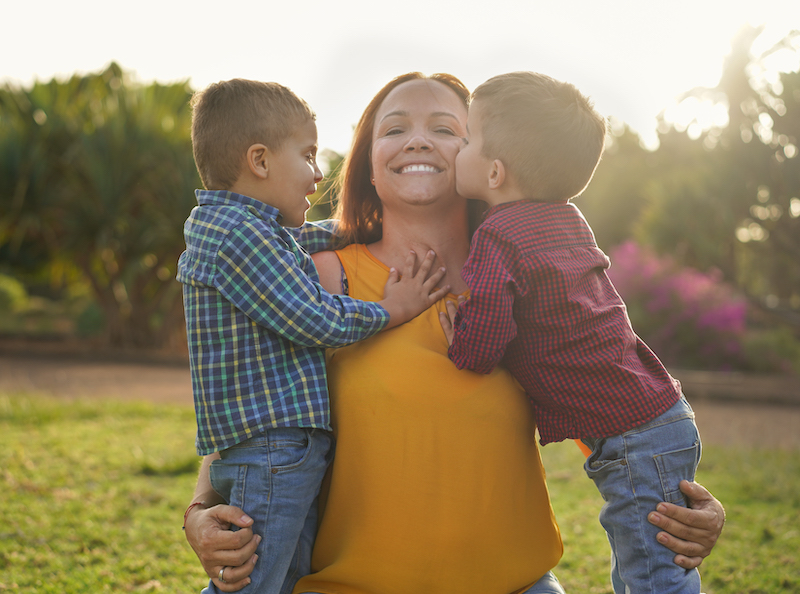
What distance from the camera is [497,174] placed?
1834mm

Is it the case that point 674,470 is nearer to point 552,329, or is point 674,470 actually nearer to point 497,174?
point 552,329

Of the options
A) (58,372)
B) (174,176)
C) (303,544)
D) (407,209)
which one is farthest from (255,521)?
(174,176)

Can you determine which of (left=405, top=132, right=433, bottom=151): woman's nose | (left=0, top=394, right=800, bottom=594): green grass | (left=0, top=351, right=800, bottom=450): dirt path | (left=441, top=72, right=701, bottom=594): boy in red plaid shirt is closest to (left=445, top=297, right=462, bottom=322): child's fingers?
(left=441, top=72, right=701, bottom=594): boy in red plaid shirt

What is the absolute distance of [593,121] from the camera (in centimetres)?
188

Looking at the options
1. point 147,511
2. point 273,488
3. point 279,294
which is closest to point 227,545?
point 273,488

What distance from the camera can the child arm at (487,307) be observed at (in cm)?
163

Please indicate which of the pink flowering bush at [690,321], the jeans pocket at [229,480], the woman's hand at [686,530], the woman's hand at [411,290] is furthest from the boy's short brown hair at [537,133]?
the pink flowering bush at [690,321]

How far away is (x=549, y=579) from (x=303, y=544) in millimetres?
689

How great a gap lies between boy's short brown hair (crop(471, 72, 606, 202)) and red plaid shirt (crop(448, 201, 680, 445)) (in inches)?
3.3

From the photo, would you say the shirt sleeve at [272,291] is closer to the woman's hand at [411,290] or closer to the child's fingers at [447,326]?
the woman's hand at [411,290]

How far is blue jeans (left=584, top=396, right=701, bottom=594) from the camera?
1716 mm

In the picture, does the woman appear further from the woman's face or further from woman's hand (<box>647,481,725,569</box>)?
the woman's face

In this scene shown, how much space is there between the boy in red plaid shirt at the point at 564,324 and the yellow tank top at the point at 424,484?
4.7 inches

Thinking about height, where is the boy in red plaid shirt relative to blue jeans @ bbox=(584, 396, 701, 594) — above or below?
above
